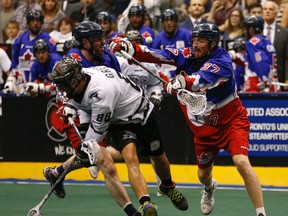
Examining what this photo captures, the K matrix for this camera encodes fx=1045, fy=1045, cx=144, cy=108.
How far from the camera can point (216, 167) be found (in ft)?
41.2

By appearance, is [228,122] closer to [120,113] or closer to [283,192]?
[120,113]

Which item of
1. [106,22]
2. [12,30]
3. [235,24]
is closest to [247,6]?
[235,24]

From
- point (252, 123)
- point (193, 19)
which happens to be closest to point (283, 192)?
point (252, 123)

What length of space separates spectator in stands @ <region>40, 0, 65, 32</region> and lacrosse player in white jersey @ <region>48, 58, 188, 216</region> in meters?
5.77

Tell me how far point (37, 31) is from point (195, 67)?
5213 mm

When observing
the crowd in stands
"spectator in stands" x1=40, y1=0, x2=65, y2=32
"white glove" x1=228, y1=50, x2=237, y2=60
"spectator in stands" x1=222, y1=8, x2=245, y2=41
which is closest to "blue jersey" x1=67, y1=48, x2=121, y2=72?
the crowd in stands

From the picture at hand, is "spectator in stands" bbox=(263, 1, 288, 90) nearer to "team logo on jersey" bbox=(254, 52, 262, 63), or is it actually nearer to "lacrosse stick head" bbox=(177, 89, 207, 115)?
"team logo on jersey" bbox=(254, 52, 262, 63)

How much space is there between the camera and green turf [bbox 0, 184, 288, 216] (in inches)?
404

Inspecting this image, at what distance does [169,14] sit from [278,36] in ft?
4.72

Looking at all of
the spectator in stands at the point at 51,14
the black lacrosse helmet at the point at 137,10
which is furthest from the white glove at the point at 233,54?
the spectator in stands at the point at 51,14

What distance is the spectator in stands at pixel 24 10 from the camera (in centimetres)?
1569

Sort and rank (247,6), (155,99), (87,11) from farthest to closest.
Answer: (87,11), (247,6), (155,99)

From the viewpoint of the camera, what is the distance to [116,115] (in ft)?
30.3

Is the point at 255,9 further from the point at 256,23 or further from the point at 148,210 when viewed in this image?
the point at 148,210
